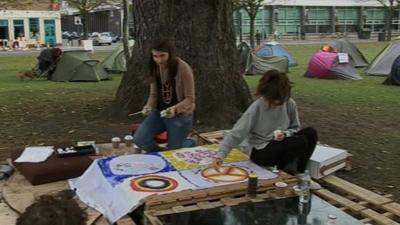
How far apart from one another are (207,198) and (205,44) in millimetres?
3490

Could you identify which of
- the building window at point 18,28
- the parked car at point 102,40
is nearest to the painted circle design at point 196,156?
the parked car at point 102,40

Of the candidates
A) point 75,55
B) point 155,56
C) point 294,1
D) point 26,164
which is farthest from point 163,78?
point 294,1

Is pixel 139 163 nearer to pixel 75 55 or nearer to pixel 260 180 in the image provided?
pixel 260 180

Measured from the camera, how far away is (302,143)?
4.22m

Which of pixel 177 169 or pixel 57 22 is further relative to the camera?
pixel 57 22

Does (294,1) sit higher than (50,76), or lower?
higher

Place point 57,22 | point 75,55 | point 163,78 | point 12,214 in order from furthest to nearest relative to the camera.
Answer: point 57,22
point 75,55
point 163,78
point 12,214

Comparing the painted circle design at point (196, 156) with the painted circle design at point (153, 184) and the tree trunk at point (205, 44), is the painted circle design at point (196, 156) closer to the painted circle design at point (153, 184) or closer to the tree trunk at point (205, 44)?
the painted circle design at point (153, 184)

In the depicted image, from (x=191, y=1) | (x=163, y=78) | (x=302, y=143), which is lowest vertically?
(x=302, y=143)

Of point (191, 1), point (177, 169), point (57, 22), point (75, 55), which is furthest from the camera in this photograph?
point (57, 22)

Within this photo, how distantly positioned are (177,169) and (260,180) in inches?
27.5

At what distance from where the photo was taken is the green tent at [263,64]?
50.5ft

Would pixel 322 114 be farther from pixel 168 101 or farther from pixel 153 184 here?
pixel 153 184

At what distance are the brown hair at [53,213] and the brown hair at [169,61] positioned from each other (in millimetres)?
2975
